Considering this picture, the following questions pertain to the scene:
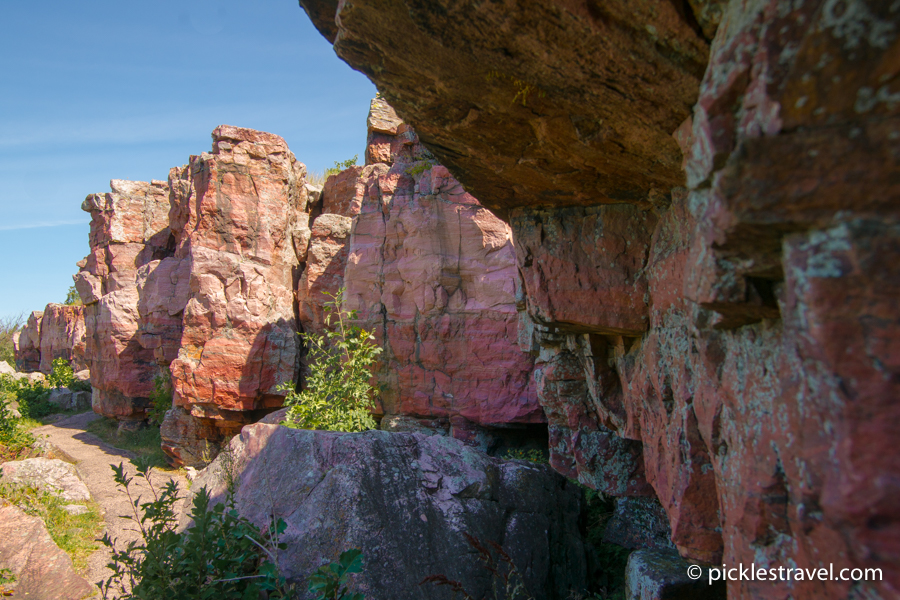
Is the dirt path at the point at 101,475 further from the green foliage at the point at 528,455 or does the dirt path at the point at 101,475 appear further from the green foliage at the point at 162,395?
Answer: the green foliage at the point at 528,455

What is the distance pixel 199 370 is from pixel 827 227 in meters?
10.5

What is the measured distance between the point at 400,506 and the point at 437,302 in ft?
15.7

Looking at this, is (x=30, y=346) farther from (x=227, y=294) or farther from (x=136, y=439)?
(x=227, y=294)

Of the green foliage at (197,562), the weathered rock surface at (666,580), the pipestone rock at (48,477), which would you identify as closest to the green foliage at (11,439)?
the pipestone rock at (48,477)

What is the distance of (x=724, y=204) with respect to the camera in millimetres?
1416

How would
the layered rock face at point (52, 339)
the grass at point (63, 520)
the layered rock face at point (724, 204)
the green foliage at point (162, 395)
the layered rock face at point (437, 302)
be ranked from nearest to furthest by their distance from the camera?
the layered rock face at point (724, 204)
the grass at point (63, 520)
the layered rock face at point (437, 302)
the green foliage at point (162, 395)
the layered rock face at point (52, 339)

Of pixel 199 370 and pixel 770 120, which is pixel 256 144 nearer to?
pixel 199 370

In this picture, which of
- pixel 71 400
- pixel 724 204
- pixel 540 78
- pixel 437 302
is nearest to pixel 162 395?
pixel 437 302

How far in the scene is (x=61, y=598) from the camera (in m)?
4.86

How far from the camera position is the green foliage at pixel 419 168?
28.7ft

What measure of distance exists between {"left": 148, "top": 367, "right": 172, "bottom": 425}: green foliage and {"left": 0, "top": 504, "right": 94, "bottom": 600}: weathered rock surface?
6.14 meters

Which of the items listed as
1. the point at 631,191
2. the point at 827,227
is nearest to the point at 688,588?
the point at 631,191

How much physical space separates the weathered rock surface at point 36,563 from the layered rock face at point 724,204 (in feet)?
18.5

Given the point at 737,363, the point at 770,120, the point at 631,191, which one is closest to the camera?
the point at 770,120
